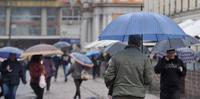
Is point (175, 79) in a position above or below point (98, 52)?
above

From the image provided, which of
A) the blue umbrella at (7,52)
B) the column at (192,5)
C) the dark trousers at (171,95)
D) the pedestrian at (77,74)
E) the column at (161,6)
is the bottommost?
Answer: the pedestrian at (77,74)

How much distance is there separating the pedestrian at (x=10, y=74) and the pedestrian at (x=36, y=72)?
1.20m

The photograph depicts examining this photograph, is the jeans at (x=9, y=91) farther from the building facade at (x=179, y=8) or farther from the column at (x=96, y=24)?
the column at (x=96, y=24)

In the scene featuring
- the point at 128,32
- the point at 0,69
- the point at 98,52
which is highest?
the point at 128,32

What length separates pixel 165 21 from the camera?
37.9ft

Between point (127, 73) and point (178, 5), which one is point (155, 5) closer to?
point (178, 5)

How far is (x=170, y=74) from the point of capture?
12844mm

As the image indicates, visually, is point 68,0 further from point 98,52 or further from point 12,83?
point 12,83

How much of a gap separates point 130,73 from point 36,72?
27.9ft

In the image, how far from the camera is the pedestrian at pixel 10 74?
1616cm

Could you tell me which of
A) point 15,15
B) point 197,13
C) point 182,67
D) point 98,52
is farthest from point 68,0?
point 182,67

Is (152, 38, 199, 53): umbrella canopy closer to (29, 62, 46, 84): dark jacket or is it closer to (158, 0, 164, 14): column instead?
(29, 62, 46, 84): dark jacket

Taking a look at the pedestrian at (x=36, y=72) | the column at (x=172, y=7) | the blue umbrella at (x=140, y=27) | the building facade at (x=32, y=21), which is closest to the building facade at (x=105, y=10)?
the building facade at (x=32, y=21)

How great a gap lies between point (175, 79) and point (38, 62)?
5972mm
